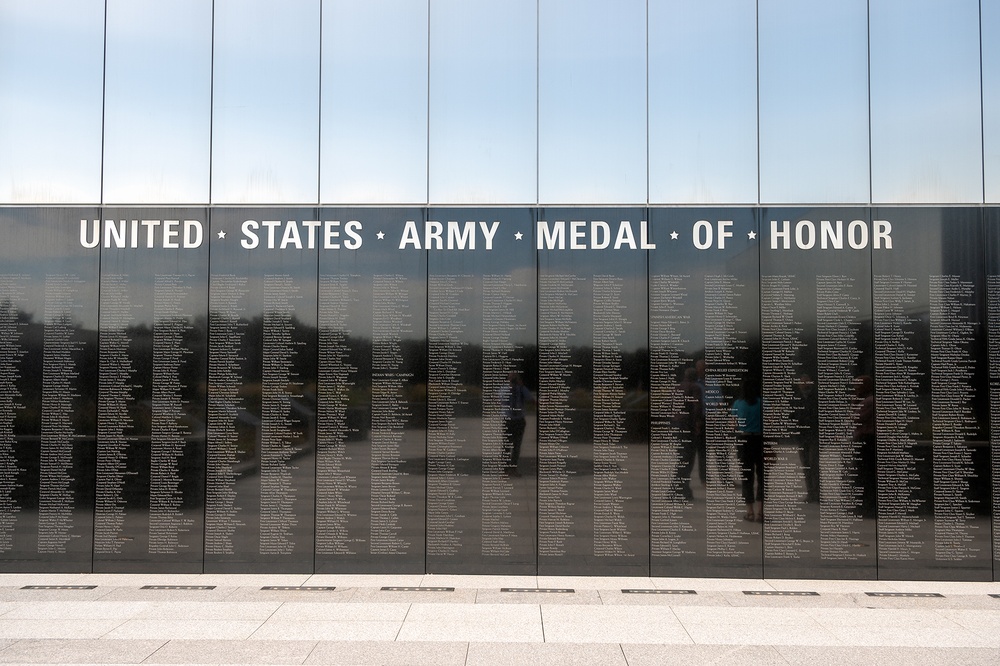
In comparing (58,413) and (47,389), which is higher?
(47,389)

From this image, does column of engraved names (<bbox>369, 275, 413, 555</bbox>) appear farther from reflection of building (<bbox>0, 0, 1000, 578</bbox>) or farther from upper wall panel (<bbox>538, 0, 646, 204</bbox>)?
upper wall panel (<bbox>538, 0, 646, 204</bbox>)

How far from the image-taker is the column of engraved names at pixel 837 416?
8.69 m

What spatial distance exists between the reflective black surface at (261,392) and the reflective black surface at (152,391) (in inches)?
7.6

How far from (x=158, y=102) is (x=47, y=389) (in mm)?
3775

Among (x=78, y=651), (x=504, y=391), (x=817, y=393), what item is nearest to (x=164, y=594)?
(x=78, y=651)

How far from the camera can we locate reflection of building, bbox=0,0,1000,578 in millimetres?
8820

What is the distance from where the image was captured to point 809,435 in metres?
8.76

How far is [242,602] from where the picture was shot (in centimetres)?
768

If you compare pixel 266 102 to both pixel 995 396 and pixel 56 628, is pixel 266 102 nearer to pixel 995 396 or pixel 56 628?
pixel 56 628

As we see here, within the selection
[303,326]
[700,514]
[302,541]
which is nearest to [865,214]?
[700,514]

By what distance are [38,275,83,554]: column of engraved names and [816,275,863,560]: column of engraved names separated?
8934 mm

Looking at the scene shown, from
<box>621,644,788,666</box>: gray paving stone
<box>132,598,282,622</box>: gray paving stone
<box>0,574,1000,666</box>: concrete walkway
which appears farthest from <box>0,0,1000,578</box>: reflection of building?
<box>621,644,788,666</box>: gray paving stone

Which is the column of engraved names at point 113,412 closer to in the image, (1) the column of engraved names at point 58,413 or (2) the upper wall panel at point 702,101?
(1) the column of engraved names at point 58,413

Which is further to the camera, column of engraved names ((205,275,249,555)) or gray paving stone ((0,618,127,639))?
column of engraved names ((205,275,249,555))
